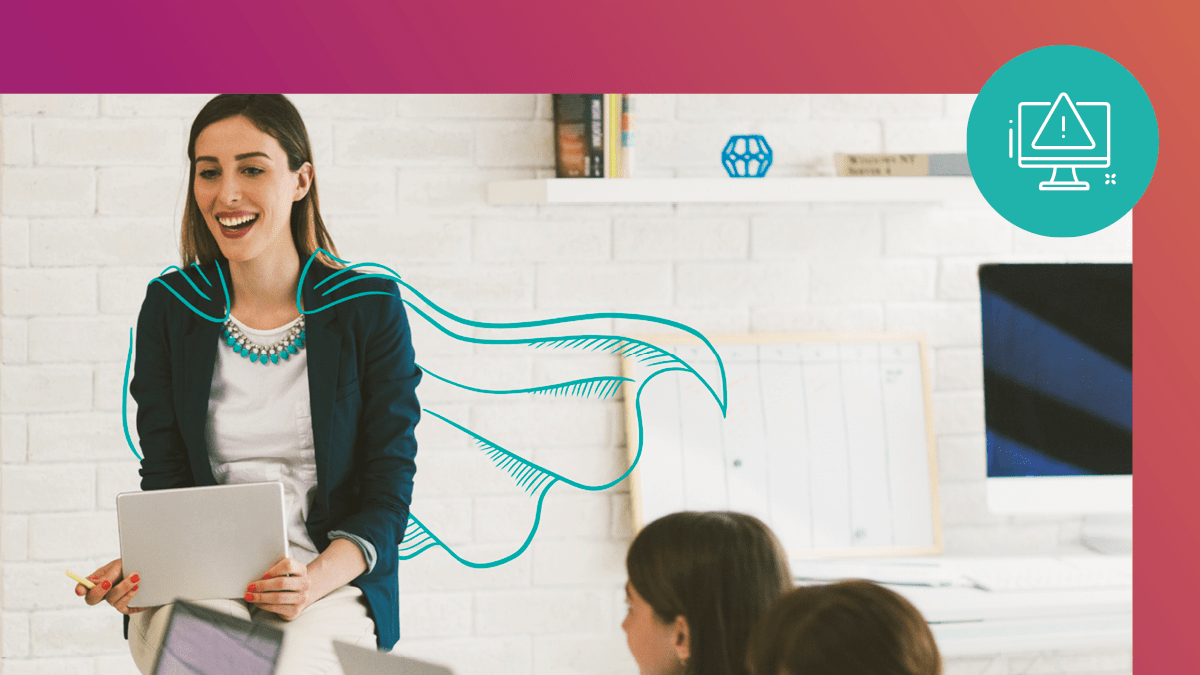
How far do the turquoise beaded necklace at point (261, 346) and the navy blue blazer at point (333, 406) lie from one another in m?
0.01

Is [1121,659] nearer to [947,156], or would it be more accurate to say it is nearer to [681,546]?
[947,156]

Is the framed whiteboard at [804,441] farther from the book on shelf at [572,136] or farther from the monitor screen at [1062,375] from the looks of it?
the book on shelf at [572,136]

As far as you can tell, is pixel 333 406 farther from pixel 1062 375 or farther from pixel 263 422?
pixel 1062 375

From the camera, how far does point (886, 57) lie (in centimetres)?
142

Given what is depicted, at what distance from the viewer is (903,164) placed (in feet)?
6.04

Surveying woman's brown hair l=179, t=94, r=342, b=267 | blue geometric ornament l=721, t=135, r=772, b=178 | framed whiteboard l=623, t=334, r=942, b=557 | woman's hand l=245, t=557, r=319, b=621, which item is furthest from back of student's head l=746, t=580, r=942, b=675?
blue geometric ornament l=721, t=135, r=772, b=178

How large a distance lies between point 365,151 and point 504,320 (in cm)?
35

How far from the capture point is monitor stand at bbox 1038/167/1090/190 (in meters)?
1.50

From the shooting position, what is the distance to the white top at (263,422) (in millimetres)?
1408

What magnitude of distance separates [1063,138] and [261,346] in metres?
1.19

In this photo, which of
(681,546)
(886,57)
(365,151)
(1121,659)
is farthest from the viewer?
(1121,659)

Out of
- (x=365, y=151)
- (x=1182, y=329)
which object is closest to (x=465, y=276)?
(x=365, y=151)

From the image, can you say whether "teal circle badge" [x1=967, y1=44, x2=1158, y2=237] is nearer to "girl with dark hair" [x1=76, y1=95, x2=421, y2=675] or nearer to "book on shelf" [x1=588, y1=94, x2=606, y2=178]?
"book on shelf" [x1=588, y1=94, x2=606, y2=178]

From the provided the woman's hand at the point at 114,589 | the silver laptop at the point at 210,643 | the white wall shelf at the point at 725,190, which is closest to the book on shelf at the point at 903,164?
the white wall shelf at the point at 725,190
